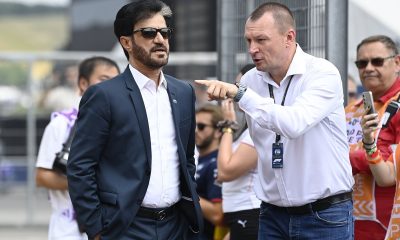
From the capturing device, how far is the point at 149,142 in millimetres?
5191

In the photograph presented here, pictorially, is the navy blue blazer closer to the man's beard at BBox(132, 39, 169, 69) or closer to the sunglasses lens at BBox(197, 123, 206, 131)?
the man's beard at BBox(132, 39, 169, 69)

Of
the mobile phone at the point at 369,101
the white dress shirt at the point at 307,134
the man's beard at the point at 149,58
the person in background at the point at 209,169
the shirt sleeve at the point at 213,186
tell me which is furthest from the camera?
the shirt sleeve at the point at 213,186

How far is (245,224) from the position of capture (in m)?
6.93

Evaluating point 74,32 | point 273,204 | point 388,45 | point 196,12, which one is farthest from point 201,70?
point 273,204

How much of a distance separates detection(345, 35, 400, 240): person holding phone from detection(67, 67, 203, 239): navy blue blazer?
1517 millimetres

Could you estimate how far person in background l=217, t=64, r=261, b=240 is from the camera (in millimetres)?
6797

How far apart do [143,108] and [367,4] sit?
2.90 metres

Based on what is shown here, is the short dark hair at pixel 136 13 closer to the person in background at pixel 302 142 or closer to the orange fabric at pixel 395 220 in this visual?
the person in background at pixel 302 142

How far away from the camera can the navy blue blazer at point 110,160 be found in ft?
16.9

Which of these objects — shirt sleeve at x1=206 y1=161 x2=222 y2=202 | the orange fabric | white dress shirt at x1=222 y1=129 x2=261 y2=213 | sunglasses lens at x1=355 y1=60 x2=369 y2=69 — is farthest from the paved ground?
the orange fabric

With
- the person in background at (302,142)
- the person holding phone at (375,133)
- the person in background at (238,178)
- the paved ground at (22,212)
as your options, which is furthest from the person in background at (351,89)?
the paved ground at (22,212)

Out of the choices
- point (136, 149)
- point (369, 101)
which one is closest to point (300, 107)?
point (369, 101)

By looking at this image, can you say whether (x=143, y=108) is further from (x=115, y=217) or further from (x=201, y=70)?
(x=201, y=70)

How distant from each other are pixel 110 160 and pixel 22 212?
10.2 m
